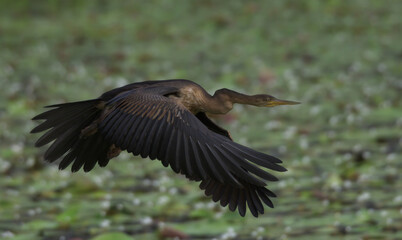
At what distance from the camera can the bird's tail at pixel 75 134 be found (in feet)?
16.5

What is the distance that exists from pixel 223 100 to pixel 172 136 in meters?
0.58

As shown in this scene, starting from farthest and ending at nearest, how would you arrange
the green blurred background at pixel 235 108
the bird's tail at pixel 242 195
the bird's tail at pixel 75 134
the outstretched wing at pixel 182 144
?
the green blurred background at pixel 235 108
the bird's tail at pixel 75 134
the bird's tail at pixel 242 195
the outstretched wing at pixel 182 144

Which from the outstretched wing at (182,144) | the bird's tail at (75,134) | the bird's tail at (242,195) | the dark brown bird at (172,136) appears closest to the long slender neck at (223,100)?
the dark brown bird at (172,136)

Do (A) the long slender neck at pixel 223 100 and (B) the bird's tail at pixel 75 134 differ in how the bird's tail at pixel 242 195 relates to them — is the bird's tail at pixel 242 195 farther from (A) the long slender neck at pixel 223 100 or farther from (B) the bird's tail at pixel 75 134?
(B) the bird's tail at pixel 75 134

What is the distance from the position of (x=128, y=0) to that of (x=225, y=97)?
10.1 meters

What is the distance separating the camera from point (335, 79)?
11.0 meters

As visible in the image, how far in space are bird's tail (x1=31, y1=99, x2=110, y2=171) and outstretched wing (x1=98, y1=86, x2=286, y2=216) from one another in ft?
0.75

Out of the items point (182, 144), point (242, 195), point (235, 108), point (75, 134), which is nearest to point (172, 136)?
point (182, 144)

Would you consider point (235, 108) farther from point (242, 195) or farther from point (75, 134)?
point (242, 195)

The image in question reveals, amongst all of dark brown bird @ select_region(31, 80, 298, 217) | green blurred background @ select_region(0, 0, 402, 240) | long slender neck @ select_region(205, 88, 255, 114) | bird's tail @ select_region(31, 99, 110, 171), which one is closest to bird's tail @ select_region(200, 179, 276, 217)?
dark brown bird @ select_region(31, 80, 298, 217)

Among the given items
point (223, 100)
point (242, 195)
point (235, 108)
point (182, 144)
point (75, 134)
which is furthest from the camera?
point (235, 108)

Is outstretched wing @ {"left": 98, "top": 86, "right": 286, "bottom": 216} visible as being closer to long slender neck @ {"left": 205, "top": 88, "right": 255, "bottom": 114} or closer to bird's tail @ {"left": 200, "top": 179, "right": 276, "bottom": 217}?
bird's tail @ {"left": 200, "top": 179, "right": 276, "bottom": 217}

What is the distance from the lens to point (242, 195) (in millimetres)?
4641

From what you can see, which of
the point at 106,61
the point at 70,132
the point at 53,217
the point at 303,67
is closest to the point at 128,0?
the point at 106,61
